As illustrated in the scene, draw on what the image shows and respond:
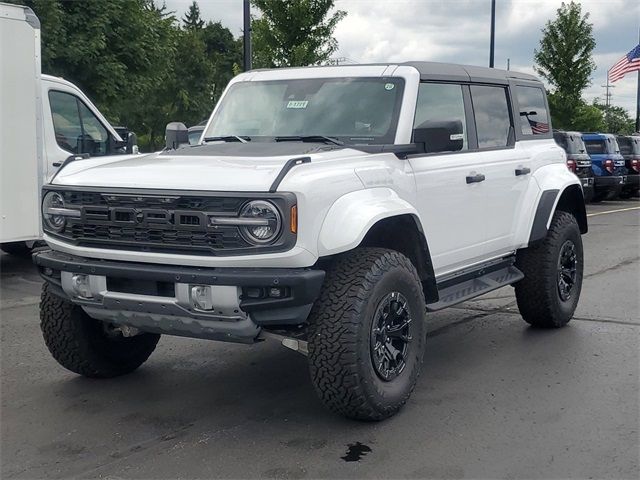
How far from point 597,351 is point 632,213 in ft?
48.0

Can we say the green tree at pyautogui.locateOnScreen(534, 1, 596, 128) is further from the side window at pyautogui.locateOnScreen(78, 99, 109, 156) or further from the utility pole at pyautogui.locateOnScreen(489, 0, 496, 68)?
the side window at pyautogui.locateOnScreen(78, 99, 109, 156)

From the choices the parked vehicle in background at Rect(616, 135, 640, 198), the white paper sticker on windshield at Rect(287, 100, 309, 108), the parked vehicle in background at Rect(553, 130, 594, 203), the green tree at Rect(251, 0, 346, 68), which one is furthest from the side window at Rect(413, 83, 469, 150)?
the parked vehicle in background at Rect(616, 135, 640, 198)

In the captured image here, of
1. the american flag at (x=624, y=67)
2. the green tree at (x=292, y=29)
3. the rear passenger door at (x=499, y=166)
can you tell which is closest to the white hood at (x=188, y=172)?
the rear passenger door at (x=499, y=166)

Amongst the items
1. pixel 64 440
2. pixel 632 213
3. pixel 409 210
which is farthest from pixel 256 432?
pixel 632 213

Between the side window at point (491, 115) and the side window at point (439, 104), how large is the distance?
0.22 m

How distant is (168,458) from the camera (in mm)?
4078

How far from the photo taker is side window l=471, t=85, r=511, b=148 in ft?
19.9

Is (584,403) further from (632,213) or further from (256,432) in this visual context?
(632,213)

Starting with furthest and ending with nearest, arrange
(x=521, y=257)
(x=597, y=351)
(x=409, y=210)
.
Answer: (x=521, y=257) → (x=597, y=351) → (x=409, y=210)

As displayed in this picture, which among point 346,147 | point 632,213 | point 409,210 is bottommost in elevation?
point 632,213

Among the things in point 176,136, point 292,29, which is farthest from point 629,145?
point 176,136

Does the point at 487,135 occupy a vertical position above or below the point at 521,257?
above

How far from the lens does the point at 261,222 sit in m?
4.02

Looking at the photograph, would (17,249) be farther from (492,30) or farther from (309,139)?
(492,30)
